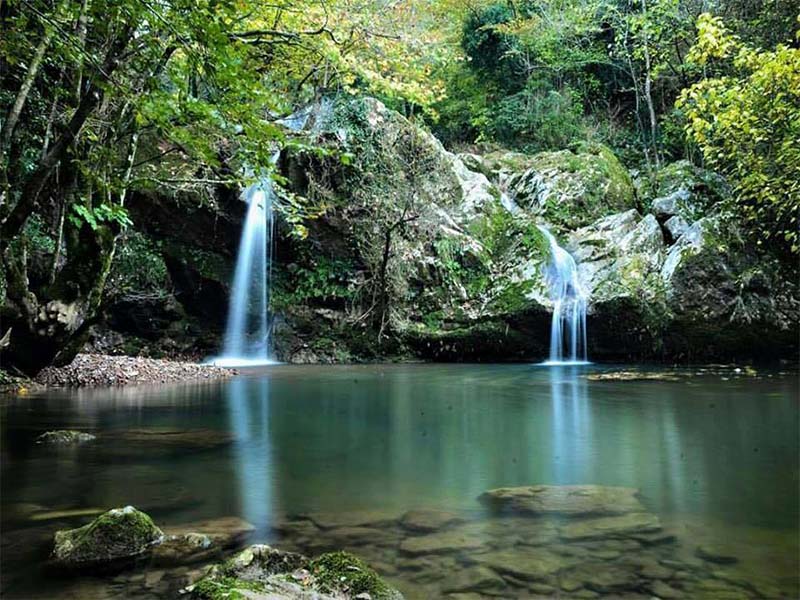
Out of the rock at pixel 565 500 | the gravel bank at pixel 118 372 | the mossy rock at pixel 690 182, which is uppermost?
the mossy rock at pixel 690 182

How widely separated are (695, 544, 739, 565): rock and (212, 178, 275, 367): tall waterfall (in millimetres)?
13018

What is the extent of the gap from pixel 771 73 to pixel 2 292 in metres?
11.6

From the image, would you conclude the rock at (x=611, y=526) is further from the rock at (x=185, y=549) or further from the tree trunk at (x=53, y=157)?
the tree trunk at (x=53, y=157)

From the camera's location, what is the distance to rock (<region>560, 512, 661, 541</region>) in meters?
2.97

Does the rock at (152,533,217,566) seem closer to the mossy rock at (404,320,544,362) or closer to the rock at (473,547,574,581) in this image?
the rock at (473,547,574,581)

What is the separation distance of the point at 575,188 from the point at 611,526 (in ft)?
48.0

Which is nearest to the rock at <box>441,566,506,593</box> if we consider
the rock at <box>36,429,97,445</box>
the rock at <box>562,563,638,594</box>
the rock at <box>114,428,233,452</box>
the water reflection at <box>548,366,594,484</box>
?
the rock at <box>562,563,638,594</box>

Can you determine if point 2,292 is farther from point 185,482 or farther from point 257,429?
point 185,482

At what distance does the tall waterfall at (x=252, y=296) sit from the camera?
48.9 ft

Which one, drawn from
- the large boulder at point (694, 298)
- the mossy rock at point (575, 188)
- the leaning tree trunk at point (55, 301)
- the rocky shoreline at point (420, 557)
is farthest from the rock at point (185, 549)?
the mossy rock at point (575, 188)

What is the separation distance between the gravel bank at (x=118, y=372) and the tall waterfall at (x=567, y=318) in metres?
7.43

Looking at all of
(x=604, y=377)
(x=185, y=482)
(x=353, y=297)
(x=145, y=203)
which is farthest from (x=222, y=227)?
(x=185, y=482)

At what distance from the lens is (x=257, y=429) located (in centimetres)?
581

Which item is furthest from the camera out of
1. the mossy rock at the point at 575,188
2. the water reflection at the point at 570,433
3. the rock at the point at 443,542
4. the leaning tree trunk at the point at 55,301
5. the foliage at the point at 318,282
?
the mossy rock at the point at 575,188
